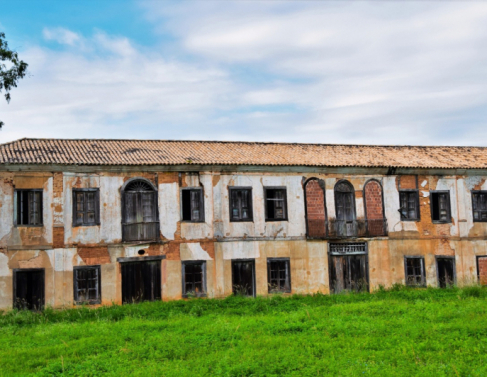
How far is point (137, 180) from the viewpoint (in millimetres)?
20891

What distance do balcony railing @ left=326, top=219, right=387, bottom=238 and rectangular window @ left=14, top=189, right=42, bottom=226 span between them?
11.1m

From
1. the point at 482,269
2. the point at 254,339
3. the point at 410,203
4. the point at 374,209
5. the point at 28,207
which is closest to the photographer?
the point at 254,339

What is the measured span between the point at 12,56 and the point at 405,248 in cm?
1811

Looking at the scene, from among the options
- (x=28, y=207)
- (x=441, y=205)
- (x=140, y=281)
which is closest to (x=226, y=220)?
(x=140, y=281)

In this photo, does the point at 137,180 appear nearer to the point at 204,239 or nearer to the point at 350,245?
the point at 204,239

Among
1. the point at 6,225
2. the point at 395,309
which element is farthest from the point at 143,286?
the point at 395,309

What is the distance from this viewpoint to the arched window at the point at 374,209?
2317cm

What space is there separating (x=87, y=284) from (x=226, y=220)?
5.66 m

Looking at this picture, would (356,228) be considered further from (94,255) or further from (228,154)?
(94,255)

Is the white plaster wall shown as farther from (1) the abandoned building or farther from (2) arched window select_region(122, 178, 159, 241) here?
(2) arched window select_region(122, 178, 159, 241)

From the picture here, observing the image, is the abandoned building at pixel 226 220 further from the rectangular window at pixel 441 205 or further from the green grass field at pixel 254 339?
the green grass field at pixel 254 339

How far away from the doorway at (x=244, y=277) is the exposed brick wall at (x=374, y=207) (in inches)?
212

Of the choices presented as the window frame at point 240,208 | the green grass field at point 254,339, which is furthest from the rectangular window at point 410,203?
the window frame at point 240,208

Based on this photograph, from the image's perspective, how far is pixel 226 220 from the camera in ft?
70.9
